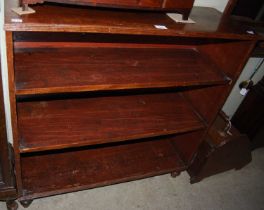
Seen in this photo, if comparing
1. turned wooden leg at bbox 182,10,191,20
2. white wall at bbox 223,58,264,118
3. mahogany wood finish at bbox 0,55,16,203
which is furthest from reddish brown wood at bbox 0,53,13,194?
white wall at bbox 223,58,264,118

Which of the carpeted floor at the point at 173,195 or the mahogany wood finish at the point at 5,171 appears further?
the carpeted floor at the point at 173,195

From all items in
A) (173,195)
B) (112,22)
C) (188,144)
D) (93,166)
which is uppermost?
(112,22)

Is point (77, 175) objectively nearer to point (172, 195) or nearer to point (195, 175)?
point (172, 195)

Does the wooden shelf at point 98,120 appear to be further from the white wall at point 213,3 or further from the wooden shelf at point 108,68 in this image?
the white wall at point 213,3

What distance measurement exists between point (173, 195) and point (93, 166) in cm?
55

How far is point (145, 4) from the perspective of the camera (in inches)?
37.6

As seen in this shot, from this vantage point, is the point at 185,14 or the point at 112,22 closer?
the point at 112,22

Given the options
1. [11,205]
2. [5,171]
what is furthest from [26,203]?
[5,171]

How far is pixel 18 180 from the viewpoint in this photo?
1194mm

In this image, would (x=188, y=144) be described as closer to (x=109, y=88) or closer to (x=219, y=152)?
(x=219, y=152)

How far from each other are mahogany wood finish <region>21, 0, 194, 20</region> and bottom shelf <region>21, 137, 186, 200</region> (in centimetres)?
91

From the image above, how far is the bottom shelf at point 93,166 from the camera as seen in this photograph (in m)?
1.36

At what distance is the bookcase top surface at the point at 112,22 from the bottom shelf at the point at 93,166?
34.7 inches

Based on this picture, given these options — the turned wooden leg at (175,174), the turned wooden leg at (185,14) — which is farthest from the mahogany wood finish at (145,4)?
the turned wooden leg at (175,174)
